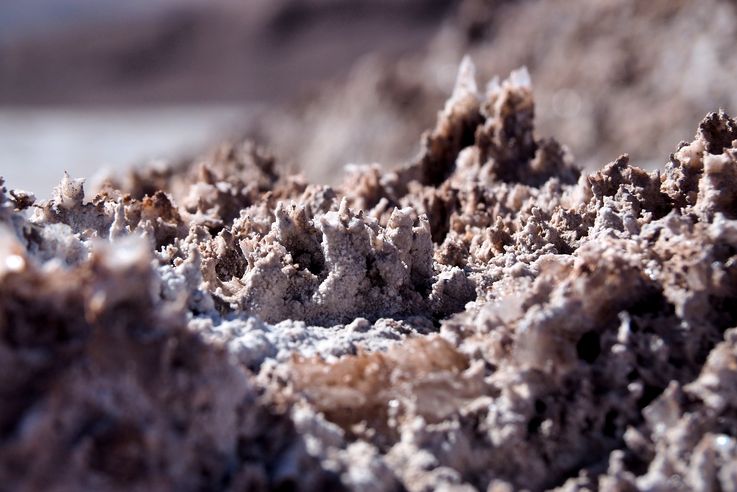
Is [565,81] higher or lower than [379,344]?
higher

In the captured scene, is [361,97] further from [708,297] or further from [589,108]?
[708,297]

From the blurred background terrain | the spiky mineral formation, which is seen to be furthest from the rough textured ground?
the spiky mineral formation

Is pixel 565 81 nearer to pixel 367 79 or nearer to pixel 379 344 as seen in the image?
pixel 367 79

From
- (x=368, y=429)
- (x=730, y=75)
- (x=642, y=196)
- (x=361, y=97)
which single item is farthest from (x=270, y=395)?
(x=361, y=97)

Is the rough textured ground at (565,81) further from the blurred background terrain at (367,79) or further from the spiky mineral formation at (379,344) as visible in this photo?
the spiky mineral formation at (379,344)

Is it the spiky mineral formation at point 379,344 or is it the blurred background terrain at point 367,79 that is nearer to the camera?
the spiky mineral formation at point 379,344

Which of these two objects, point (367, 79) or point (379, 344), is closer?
point (379, 344)

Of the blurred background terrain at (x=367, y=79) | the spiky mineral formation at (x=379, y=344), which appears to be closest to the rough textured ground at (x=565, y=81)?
the blurred background terrain at (x=367, y=79)

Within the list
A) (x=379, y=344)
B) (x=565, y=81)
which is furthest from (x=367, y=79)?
(x=379, y=344)

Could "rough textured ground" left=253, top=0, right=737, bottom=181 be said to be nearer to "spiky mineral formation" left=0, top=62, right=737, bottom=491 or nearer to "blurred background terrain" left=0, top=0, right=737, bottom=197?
"blurred background terrain" left=0, top=0, right=737, bottom=197
